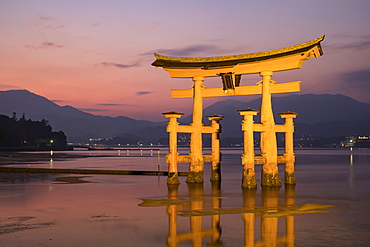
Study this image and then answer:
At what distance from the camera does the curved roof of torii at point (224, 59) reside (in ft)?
75.3

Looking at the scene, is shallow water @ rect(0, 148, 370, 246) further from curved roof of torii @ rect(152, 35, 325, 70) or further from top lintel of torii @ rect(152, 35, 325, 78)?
curved roof of torii @ rect(152, 35, 325, 70)

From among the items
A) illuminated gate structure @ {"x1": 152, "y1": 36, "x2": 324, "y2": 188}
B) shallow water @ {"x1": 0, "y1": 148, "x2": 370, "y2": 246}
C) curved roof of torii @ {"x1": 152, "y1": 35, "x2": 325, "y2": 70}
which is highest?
curved roof of torii @ {"x1": 152, "y1": 35, "x2": 325, "y2": 70}

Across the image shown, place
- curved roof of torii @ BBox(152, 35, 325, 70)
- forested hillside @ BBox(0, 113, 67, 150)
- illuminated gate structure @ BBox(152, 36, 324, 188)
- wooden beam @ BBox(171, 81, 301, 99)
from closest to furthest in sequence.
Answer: curved roof of torii @ BBox(152, 35, 325, 70) < illuminated gate structure @ BBox(152, 36, 324, 188) < wooden beam @ BBox(171, 81, 301, 99) < forested hillside @ BBox(0, 113, 67, 150)

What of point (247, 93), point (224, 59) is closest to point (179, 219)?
point (247, 93)

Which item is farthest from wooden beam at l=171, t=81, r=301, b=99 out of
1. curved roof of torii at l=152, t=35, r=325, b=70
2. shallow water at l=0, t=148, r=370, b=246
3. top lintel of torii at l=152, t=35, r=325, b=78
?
shallow water at l=0, t=148, r=370, b=246

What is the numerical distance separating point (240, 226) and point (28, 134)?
536ft

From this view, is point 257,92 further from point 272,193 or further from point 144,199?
point 144,199

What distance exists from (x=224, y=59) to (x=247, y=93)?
229 centimetres

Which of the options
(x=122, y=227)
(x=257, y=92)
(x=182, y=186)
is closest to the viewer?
(x=122, y=227)

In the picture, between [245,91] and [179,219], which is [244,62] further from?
[179,219]

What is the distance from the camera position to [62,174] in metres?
40.2

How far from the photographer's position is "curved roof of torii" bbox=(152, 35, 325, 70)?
23.0 metres

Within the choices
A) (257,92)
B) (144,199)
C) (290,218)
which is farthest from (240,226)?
(257,92)

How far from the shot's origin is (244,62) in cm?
2494
